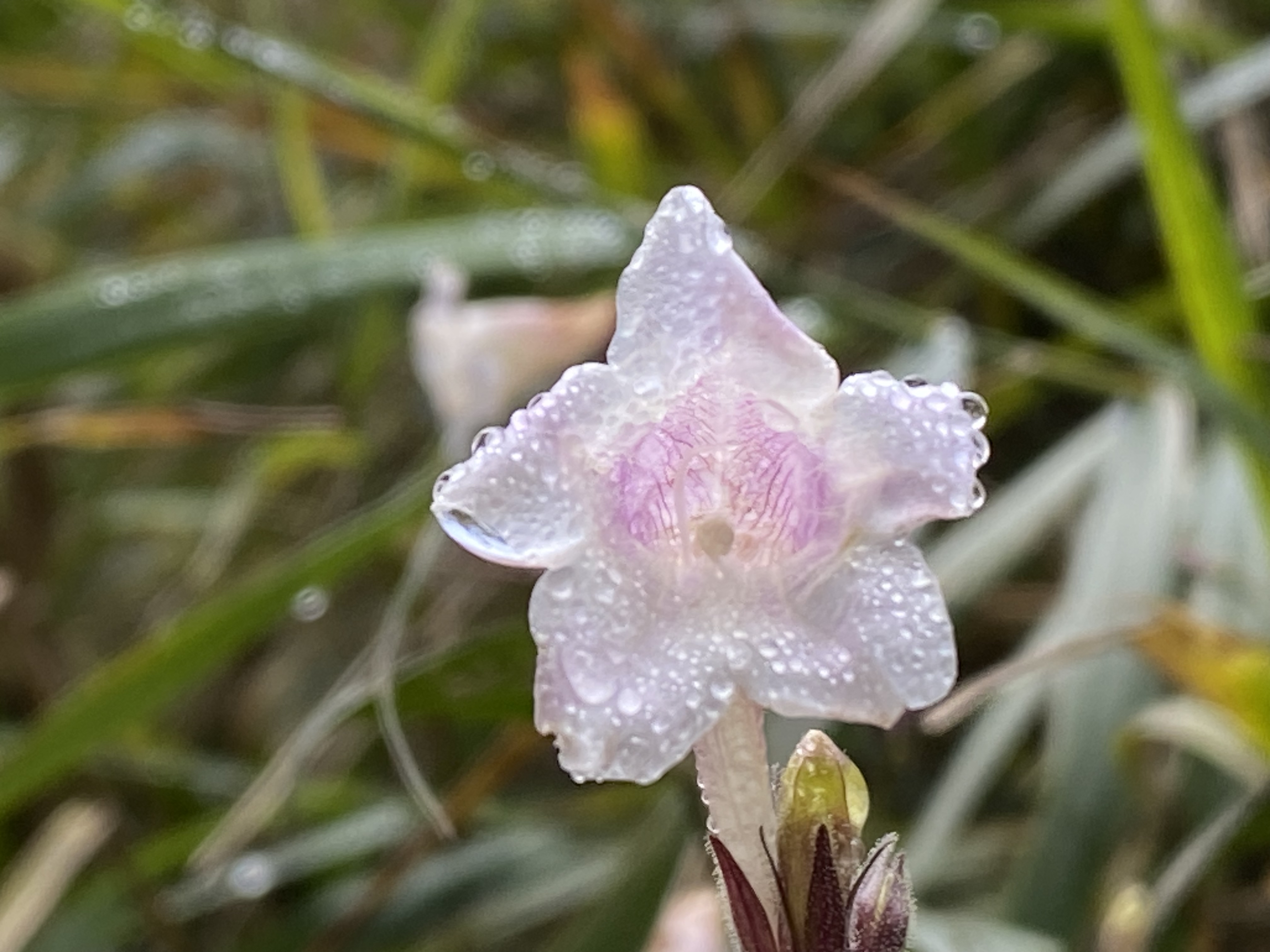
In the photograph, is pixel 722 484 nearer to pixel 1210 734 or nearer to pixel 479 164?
pixel 1210 734

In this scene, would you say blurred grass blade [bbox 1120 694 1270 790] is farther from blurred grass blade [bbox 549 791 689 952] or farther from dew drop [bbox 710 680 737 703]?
dew drop [bbox 710 680 737 703]

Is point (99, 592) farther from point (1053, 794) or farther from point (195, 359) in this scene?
Answer: point (1053, 794)

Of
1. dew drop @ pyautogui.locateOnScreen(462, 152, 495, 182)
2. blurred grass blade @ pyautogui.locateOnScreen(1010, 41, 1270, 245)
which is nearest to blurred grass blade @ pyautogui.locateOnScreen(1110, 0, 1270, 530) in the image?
blurred grass blade @ pyautogui.locateOnScreen(1010, 41, 1270, 245)

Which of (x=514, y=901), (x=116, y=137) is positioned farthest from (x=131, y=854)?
(x=116, y=137)

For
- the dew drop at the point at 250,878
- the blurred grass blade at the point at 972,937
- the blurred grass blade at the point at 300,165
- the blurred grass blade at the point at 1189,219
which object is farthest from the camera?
the blurred grass blade at the point at 300,165

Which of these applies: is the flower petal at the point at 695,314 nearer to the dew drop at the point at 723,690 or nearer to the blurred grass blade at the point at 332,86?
the dew drop at the point at 723,690

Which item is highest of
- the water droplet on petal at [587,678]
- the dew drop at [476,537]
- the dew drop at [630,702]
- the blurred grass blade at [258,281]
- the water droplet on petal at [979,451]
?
the water droplet on petal at [979,451]

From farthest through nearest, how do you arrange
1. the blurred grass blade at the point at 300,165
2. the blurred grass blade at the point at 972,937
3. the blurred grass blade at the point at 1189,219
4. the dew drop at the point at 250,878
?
the blurred grass blade at the point at 300,165 → the dew drop at the point at 250,878 → the blurred grass blade at the point at 1189,219 → the blurred grass blade at the point at 972,937

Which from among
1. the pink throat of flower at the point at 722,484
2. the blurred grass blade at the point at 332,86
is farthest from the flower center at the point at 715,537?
the blurred grass blade at the point at 332,86
